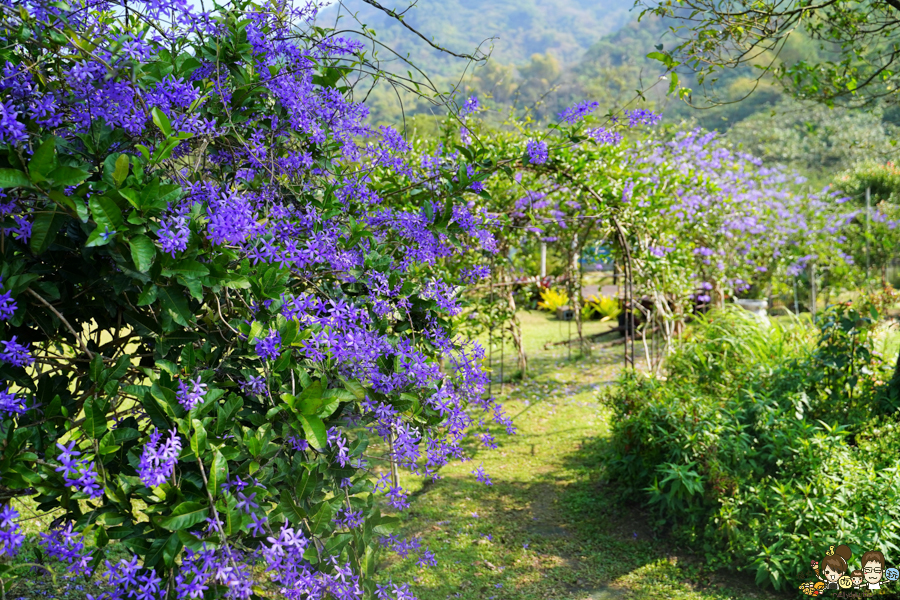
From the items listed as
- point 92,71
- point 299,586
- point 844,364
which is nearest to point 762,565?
point 844,364

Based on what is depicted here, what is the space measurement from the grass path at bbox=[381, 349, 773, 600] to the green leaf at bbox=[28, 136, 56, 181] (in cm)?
236

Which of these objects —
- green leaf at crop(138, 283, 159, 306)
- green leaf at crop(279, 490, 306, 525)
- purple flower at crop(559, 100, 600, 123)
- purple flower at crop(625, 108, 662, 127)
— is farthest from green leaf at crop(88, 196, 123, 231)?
purple flower at crop(625, 108, 662, 127)

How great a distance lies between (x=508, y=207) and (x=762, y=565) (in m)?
3.50

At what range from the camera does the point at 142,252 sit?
1245mm

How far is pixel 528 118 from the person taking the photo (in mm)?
5047

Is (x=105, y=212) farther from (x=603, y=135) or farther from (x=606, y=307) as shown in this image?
(x=606, y=307)

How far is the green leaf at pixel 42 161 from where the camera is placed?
1.14 meters

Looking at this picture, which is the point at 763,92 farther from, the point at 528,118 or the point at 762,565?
the point at 762,565

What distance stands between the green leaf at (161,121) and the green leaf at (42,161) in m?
0.24

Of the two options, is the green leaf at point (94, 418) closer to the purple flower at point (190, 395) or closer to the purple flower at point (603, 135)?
→ the purple flower at point (190, 395)

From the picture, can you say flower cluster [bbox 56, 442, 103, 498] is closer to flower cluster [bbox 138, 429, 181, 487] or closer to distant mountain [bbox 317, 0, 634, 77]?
flower cluster [bbox 138, 429, 181, 487]

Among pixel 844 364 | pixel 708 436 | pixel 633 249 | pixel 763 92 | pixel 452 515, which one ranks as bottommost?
pixel 452 515

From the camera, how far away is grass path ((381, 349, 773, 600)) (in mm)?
2850

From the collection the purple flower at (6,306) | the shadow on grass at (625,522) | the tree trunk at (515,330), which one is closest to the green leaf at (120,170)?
the purple flower at (6,306)
